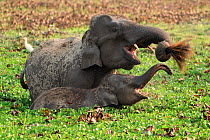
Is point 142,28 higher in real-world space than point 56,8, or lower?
lower

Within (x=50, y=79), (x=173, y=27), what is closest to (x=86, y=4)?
(x=173, y=27)

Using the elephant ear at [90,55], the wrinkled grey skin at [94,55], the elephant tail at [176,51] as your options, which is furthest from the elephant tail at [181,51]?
the elephant ear at [90,55]

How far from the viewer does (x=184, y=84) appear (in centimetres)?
1287

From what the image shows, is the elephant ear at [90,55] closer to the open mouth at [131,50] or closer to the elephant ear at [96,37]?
the elephant ear at [96,37]

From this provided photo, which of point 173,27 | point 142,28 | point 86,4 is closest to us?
point 142,28

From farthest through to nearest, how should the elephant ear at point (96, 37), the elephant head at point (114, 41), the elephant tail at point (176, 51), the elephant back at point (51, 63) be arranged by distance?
the elephant back at point (51, 63) → the elephant ear at point (96, 37) → the elephant head at point (114, 41) → the elephant tail at point (176, 51)

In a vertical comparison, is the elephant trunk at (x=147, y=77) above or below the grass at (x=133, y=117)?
above

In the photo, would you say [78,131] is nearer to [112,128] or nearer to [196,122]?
[112,128]

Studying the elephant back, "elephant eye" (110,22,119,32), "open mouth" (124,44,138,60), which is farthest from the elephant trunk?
the elephant back

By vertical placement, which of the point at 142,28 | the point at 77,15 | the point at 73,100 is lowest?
the point at 73,100

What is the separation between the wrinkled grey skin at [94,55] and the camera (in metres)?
8.95

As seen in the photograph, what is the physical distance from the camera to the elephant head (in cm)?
888

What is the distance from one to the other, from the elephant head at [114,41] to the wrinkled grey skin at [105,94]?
13.8 inches

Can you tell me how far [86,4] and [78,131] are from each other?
27.2 metres
